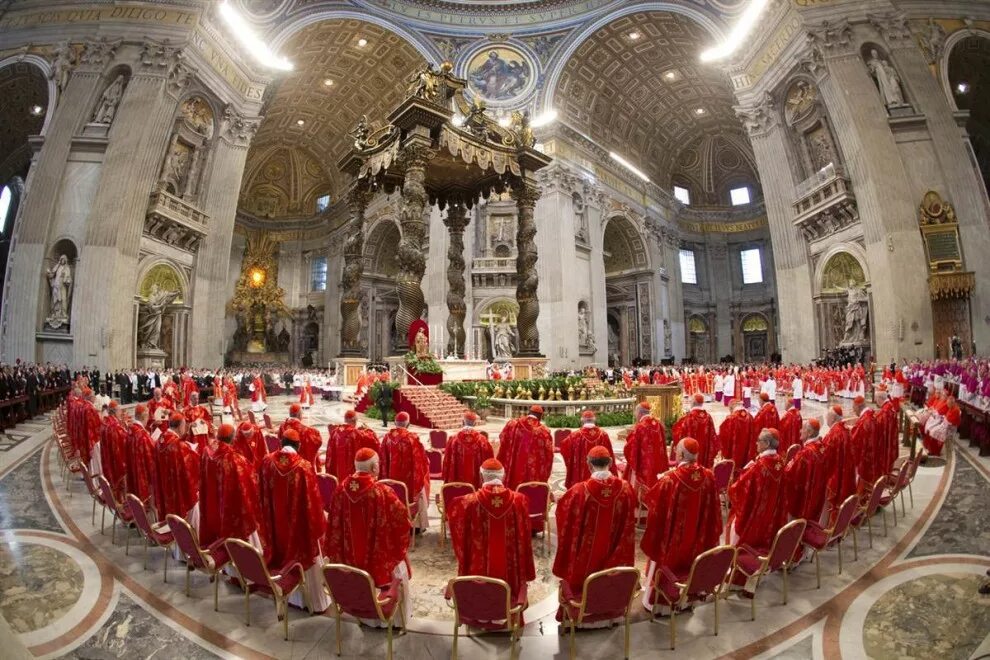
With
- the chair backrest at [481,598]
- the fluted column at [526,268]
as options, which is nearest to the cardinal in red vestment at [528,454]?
the chair backrest at [481,598]

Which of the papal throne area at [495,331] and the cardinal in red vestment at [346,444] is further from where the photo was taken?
the cardinal in red vestment at [346,444]

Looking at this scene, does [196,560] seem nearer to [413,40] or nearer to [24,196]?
[24,196]

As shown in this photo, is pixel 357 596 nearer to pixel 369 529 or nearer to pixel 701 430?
pixel 369 529

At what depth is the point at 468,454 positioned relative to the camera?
479 cm

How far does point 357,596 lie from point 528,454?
9.09ft

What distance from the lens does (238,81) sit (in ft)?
64.4

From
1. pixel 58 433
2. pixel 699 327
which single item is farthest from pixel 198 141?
pixel 699 327

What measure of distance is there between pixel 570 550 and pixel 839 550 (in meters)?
2.55

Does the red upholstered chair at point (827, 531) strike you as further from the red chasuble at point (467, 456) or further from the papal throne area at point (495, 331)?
the red chasuble at point (467, 456)

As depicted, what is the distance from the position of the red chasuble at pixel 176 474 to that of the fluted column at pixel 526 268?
9612 millimetres

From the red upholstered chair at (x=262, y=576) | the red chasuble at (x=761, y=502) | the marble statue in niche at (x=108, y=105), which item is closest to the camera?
the red upholstered chair at (x=262, y=576)

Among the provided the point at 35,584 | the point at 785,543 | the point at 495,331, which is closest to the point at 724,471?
the point at 785,543

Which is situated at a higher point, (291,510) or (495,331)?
(495,331)

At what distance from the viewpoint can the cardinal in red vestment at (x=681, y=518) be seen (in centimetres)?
296
